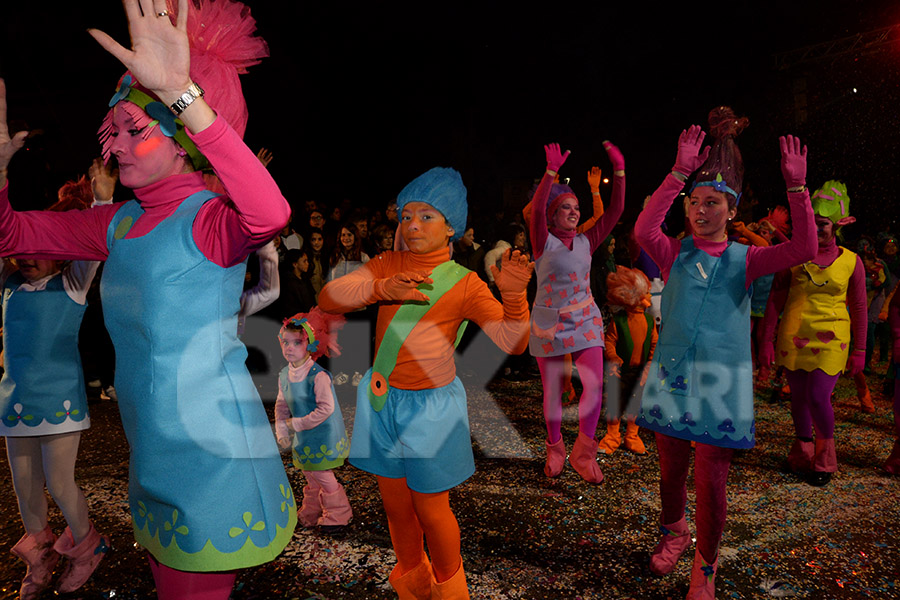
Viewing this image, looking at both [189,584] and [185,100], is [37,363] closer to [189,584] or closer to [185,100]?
[189,584]

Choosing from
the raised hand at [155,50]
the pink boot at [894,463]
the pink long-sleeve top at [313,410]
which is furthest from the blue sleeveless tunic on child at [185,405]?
the pink boot at [894,463]

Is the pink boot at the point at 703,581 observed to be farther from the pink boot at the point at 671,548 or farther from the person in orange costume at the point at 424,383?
the person in orange costume at the point at 424,383

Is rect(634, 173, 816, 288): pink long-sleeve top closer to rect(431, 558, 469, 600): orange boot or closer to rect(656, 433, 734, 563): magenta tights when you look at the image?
rect(656, 433, 734, 563): magenta tights

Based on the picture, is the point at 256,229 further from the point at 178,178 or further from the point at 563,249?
the point at 563,249

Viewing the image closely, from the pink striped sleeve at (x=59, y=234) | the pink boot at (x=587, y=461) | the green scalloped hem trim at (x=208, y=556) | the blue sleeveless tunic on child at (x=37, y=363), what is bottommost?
the pink boot at (x=587, y=461)

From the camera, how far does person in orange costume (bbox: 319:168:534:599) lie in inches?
90.0

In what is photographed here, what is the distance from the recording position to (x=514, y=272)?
2055mm

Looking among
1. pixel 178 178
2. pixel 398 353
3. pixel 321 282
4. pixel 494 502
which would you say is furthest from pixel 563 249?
pixel 321 282

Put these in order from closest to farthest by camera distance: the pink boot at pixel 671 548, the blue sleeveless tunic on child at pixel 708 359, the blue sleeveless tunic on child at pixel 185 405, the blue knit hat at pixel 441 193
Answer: the blue sleeveless tunic on child at pixel 185 405, the blue knit hat at pixel 441 193, the blue sleeveless tunic on child at pixel 708 359, the pink boot at pixel 671 548

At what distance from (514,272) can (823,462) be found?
11.9 feet

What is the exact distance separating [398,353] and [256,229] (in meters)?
1.04

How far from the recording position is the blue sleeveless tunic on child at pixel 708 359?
266cm

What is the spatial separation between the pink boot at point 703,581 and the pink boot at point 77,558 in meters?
3.02

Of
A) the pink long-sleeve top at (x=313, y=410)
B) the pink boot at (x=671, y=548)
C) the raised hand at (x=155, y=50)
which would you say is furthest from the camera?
the pink long-sleeve top at (x=313, y=410)
